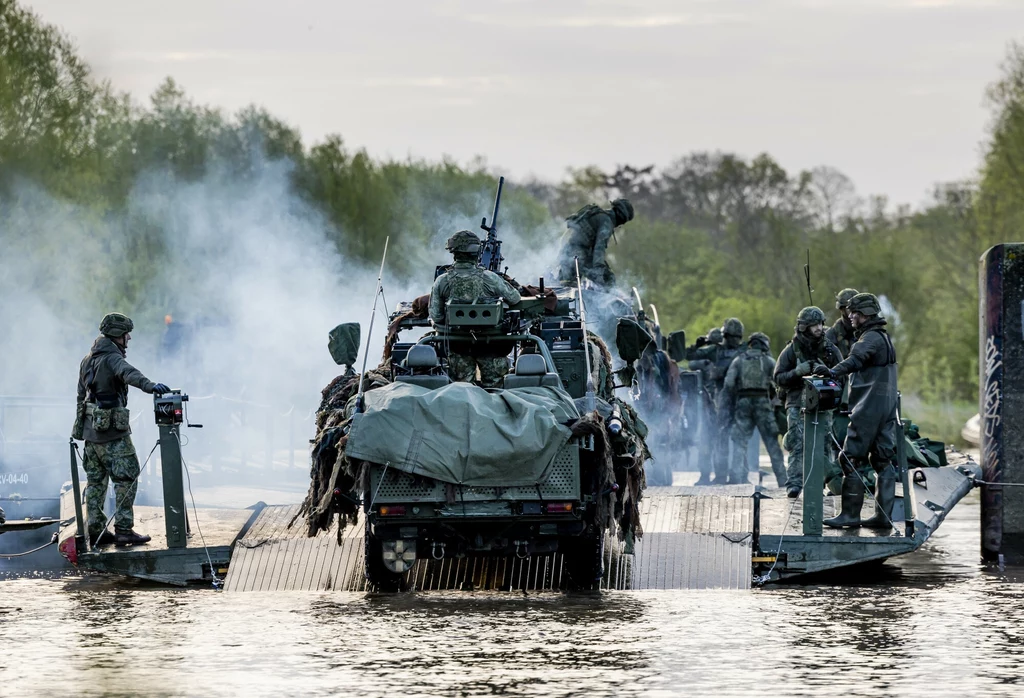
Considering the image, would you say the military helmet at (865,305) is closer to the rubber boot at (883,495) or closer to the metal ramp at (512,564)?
the rubber boot at (883,495)

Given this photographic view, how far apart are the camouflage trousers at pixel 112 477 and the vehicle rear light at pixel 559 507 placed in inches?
160

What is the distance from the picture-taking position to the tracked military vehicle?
14258 mm

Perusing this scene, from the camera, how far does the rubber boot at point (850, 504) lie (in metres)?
16.9

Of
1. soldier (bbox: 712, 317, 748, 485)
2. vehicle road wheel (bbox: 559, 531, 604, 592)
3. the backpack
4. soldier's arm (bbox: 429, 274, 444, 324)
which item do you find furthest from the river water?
soldier (bbox: 712, 317, 748, 485)

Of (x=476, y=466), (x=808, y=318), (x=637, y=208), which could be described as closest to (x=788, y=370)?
(x=808, y=318)

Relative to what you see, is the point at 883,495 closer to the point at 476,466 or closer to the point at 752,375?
the point at 476,466

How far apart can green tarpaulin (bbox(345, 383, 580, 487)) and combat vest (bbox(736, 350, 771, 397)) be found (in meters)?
8.96

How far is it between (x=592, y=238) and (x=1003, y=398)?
6.46 m

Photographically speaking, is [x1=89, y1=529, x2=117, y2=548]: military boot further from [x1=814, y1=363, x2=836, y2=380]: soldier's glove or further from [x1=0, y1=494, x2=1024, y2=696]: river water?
[x1=814, y1=363, x2=836, y2=380]: soldier's glove

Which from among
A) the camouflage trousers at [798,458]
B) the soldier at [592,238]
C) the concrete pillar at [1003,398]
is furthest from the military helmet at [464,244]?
the soldier at [592,238]

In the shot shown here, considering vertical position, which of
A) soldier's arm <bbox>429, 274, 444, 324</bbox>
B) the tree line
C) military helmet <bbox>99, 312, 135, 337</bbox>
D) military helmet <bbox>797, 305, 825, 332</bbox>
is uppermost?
the tree line

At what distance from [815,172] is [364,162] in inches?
1192

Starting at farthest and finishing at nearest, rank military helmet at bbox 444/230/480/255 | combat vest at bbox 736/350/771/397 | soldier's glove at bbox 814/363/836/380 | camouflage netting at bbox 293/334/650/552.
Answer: combat vest at bbox 736/350/771/397
soldier's glove at bbox 814/363/836/380
military helmet at bbox 444/230/480/255
camouflage netting at bbox 293/334/650/552

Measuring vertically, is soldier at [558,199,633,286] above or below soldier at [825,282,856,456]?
above
